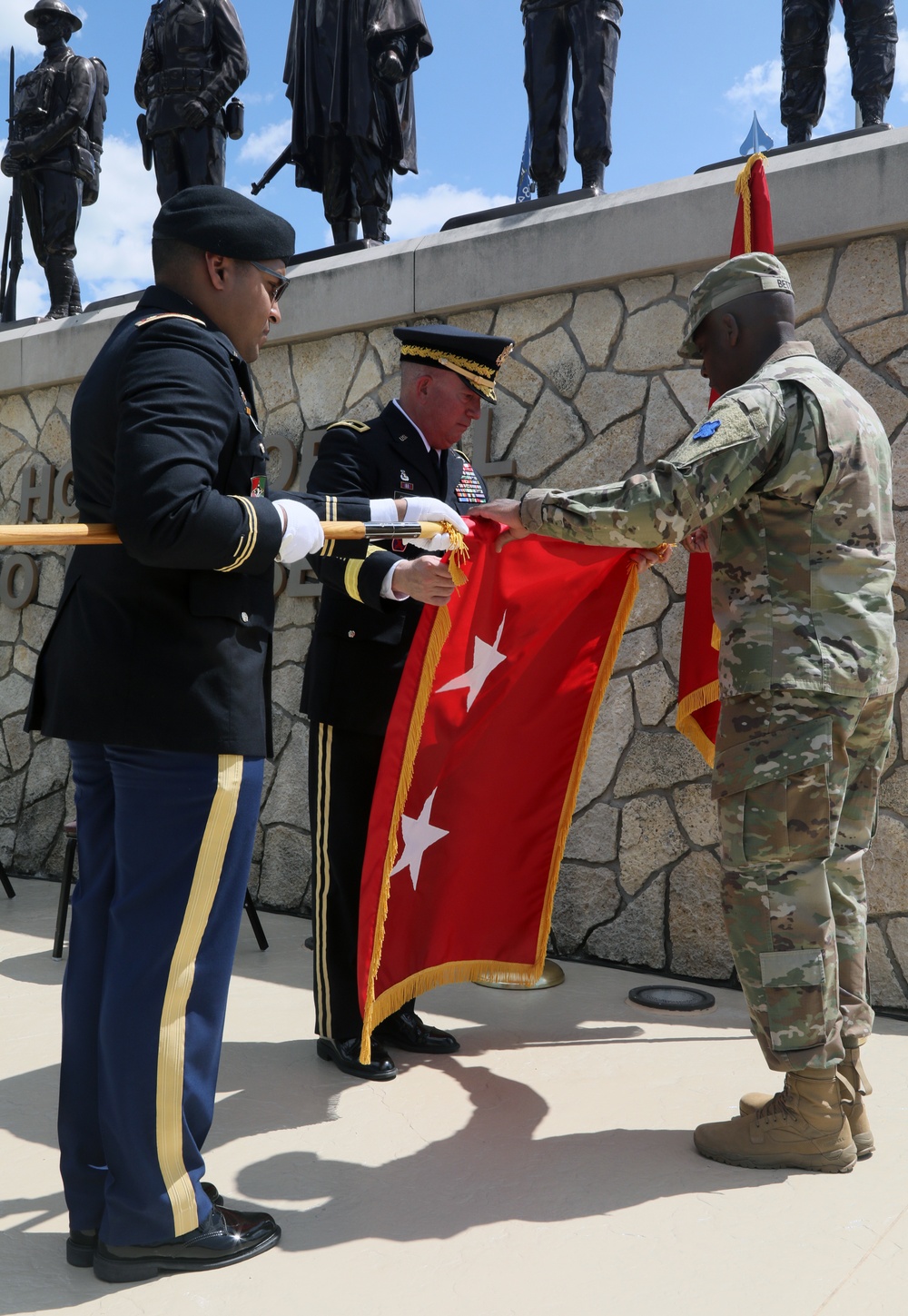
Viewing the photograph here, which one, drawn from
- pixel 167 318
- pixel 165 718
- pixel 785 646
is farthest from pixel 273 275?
pixel 785 646

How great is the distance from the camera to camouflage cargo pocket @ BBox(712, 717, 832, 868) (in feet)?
7.38

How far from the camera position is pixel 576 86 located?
507cm

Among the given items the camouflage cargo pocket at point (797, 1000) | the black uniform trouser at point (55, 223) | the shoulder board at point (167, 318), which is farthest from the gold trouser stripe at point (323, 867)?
the black uniform trouser at point (55, 223)

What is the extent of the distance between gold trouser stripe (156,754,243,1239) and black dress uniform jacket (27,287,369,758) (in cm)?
10

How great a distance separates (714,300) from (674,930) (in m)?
2.27

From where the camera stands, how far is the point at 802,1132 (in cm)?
229

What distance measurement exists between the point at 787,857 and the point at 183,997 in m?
1.19

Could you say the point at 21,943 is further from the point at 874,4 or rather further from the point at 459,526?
the point at 874,4

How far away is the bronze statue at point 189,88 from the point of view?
20.8 ft

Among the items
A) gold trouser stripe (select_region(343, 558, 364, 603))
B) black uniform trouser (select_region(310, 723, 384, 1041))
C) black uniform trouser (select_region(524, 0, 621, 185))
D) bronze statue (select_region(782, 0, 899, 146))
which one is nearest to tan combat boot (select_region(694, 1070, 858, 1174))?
black uniform trouser (select_region(310, 723, 384, 1041))

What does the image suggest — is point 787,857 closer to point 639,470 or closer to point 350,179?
point 639,470

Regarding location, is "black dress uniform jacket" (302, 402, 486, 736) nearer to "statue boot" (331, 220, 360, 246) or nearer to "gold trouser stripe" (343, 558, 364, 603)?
"gold trouser stripe" (343, 558, 364, 603)

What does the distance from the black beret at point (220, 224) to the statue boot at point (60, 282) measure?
5.62 m

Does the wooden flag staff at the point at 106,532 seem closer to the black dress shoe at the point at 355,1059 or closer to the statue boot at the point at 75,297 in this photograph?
the black dress shoe at the point at 355,1059
